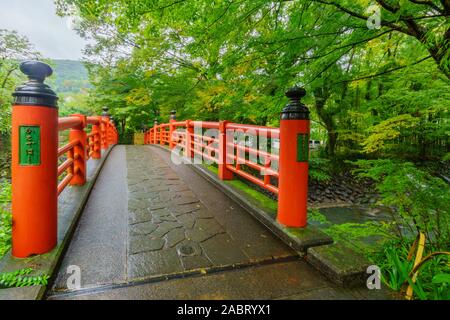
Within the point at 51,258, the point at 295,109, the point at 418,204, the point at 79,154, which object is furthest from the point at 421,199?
the point at 79,154

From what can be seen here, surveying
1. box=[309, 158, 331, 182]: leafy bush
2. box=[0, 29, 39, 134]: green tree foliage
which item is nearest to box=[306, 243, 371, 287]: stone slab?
box=[309, 158, 331, 182]: leafy bush

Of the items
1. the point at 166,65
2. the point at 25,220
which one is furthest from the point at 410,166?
the point at 166,65

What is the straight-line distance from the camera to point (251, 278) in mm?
1796

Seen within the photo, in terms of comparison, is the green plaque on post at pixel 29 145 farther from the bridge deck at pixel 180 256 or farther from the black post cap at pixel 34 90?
the bridge deck at pixel 180 256

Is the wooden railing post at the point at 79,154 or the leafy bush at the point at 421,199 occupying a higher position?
the wooden railing post at the point at 79,154

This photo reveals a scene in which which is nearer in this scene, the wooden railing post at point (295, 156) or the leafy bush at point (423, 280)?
the leafy bush at point (423, 280)

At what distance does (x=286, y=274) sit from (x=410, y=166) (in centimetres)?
277

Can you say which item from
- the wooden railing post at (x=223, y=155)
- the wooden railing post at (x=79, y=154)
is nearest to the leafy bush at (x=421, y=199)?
the wooden railing post at (x=223, y=155)

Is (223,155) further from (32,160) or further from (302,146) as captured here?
(32,160)

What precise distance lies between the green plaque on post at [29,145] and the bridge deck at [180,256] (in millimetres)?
800

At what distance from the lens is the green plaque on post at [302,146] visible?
2303 millimetres

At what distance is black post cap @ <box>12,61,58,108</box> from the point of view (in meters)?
1.72
